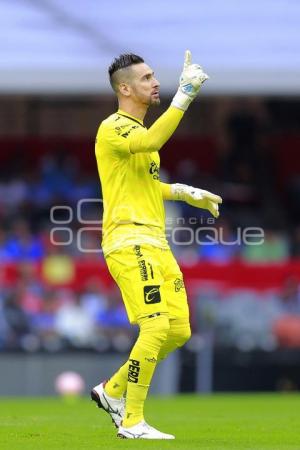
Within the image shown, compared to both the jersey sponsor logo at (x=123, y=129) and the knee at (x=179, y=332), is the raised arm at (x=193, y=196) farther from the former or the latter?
the knee at (x=179, y=332)

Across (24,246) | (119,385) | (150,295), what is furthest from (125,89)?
(24,246)

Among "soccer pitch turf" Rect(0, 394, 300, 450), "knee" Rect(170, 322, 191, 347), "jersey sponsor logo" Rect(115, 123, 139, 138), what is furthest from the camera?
"knee" Rect(170, 322, 191, 347)

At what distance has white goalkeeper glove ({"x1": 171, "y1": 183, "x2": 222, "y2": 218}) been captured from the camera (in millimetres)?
8492

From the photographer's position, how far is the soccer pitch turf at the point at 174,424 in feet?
25.3

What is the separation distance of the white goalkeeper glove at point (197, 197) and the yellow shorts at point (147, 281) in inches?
18.8

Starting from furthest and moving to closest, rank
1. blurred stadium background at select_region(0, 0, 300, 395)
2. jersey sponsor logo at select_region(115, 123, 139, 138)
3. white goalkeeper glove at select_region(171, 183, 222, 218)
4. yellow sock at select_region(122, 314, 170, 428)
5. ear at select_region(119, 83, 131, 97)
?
1. blurred stadium background at select_region(0, 0, 300, 395)
2. white goalkeeper glove at select_region(171, 183, 222, 218)
3. ear at select_region(119, 83, 131, 97)
4. jersey sponsor logo at select_region(115, 123, 139, 138)
5. yellow sock at select_region(122, 314, 170, 428)

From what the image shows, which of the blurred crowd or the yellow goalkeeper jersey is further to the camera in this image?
the blurred crowd

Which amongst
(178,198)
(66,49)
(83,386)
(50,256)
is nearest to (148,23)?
(66,49)

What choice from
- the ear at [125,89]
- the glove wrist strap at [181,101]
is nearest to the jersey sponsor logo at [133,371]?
the glove wrist strap at [181,101]

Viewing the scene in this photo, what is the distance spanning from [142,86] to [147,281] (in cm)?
125

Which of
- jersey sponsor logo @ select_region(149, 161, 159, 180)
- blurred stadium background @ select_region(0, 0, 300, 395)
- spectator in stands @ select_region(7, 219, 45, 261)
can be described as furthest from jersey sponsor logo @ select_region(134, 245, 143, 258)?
spectator in stands @ select_region(7, 219, 45, 261)

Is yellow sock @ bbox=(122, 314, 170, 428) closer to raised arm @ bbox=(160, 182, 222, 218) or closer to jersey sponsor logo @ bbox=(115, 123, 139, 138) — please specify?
raised arm @ bbox=(160, 182, 222, 218)

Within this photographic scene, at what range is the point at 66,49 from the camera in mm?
19359

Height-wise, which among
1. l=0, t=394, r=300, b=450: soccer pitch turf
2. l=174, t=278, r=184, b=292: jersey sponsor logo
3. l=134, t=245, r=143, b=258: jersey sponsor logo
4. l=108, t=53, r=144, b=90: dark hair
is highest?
l=108, t=53, r=144, b=90: dark hair
